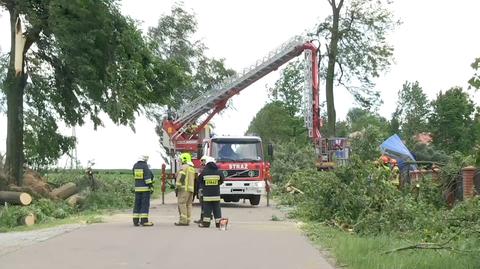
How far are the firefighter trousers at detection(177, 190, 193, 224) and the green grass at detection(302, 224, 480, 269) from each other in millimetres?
4435

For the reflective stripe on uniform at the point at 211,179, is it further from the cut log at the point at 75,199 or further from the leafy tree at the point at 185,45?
the leafy tree at the point at 185,45

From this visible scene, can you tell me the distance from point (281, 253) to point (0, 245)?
527cm

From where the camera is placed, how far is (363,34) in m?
47.7

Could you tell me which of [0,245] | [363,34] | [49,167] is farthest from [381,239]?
[363,34]

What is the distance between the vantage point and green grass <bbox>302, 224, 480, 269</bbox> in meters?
9.27

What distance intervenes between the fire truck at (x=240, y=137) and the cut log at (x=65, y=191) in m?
4.84

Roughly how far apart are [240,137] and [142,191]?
9167 mm

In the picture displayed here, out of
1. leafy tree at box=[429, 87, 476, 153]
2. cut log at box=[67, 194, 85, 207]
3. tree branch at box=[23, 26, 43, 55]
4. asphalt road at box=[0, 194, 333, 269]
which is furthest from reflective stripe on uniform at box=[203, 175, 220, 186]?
leafy tree at box=[429, 87, 476, 153]

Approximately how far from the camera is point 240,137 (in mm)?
24891

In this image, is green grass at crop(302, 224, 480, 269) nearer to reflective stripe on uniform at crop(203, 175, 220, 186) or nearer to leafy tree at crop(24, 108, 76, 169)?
reflective stripe on uniform at crop(203, 175, 220, 186)

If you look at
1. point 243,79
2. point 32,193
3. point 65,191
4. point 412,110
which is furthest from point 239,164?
point 412,110

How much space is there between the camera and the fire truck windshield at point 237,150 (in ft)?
80.2

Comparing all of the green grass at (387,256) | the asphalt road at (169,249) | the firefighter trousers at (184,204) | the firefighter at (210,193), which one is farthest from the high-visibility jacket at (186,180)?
the green grass at (387,256)

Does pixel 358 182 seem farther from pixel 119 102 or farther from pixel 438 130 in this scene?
pixel 438 130
